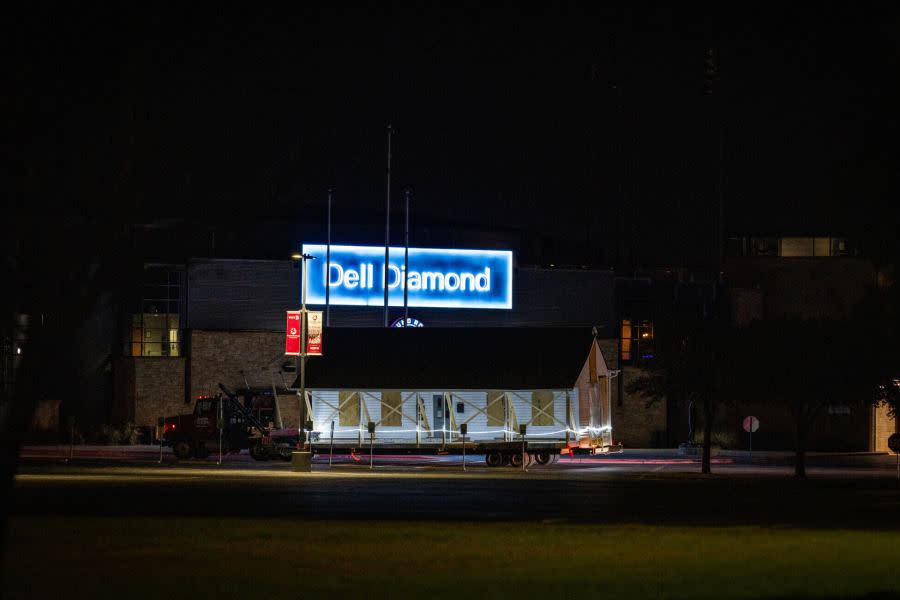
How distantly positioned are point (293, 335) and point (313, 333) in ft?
6.27

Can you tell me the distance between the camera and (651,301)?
8362cm

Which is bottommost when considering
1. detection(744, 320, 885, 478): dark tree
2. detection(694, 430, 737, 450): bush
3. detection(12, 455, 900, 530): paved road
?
detection(12, 455, 900, 530): paved road

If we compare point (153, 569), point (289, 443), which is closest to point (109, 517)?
point (153, 569)

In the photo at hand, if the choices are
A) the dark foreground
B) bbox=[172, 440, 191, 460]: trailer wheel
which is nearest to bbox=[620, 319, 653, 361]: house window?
bbox=[172, 440, 191, 460]: trailer wheel

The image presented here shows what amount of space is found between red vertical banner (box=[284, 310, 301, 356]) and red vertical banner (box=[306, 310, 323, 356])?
2.99ft

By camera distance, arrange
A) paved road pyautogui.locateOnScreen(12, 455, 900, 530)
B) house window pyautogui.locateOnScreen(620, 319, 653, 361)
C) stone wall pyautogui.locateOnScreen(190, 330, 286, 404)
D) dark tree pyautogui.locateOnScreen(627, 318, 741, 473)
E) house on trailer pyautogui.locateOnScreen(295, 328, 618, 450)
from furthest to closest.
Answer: house window pyautogui.locateOnScreen(620, 319, 653, 361) → stone wall pyautogui.locateOnScreen(190, 330, 286, 404) → house on trailer pyautogui.locateOnScreen(295, 328, 618, 450) → dark tree pyautogui.locateOnScreen(627, 318, 741, 473) → paved road pyautogui.locateOnScreen(12, 455, 900, 530)

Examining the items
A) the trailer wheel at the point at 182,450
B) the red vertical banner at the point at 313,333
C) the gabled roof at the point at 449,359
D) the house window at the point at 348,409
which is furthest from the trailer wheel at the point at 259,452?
the red vertical banner at the point at 313,333

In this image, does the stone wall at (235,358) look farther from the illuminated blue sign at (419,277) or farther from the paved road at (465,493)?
the paved road at (465,493)

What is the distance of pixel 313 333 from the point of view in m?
51.2

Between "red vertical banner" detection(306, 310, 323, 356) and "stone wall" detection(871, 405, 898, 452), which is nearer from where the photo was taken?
"red vertical banner" detection(306, 310, 323, 356)

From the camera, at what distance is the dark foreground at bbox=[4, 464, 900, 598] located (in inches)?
663

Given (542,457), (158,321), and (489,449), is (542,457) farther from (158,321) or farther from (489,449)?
(158,321)

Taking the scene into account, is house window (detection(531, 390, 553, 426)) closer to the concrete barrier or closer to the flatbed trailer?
the flatbed trailer

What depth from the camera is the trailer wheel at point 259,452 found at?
55625 millimetres
